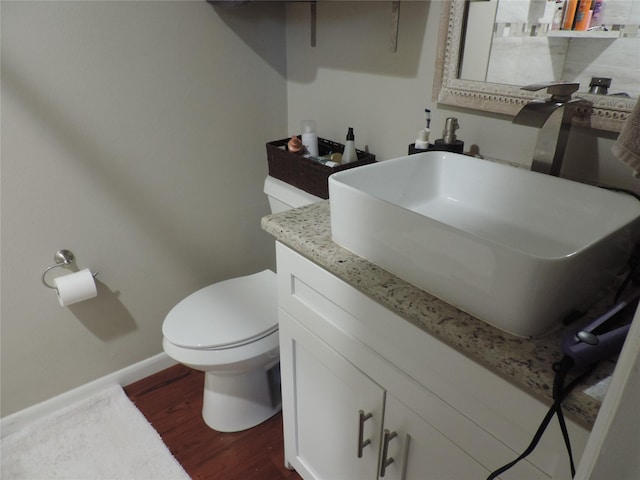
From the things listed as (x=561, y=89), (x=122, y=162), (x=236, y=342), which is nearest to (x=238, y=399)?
(x=236, y=342)

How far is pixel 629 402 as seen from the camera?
40cm

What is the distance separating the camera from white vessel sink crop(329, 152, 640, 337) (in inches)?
25.3

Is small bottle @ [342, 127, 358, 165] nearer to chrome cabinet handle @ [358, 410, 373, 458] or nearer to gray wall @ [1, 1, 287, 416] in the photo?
gray wall @ [1, 1, 287, 416]

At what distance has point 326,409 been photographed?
1.12m

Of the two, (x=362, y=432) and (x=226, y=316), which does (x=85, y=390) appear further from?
(x=362, y=432)

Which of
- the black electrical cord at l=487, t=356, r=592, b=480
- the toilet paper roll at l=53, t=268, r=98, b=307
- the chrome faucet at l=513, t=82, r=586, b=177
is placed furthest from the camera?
the toilet paper roll at l=53, t=268, r=98, b=307

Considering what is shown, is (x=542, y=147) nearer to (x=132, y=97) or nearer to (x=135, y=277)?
(x=132, y=97)

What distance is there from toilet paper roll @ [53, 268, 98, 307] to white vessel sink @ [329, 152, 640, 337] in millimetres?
967

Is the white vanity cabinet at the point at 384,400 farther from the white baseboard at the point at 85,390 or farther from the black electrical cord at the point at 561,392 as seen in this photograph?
the white baseboard at the point at 85,390

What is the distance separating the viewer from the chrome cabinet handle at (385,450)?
0.91 meters

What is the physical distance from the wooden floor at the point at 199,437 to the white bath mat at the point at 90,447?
0.05 metres

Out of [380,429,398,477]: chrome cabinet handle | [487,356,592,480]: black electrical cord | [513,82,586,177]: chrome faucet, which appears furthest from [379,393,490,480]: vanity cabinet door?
[513,82,586,177]: chrome faucet

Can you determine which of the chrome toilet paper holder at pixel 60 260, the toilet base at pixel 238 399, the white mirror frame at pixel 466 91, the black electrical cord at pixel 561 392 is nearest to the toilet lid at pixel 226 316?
the toilet base at pixel 238 399

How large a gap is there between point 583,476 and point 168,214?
1.50 meters
